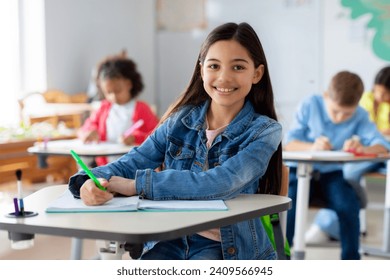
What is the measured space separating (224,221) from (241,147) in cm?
36

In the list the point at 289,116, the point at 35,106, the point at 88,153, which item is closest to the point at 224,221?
the point at 88,153

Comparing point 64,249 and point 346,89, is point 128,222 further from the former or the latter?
point 64,249

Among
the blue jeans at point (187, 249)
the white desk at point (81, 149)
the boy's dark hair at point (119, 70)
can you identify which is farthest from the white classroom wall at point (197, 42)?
the blue jeans at point (187, 249)

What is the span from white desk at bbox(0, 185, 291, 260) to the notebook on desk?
0.8 inches

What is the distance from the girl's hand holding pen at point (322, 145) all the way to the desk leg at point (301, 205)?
0.12 metres

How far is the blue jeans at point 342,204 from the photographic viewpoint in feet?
9.12

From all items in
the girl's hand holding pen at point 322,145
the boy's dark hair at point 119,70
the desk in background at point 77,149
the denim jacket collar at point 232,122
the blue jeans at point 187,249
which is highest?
the boy's dark hair at point 119,70

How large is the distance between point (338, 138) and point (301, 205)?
1.41 feet

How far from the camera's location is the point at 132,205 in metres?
1.26

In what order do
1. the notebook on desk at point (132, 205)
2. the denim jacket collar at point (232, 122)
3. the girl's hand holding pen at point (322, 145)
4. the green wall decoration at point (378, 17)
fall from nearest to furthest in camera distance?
the notebook on desk at point (132, 205), the denim jacket collar at point (232, 122), the girl's hand holding pen at point (322, 145), the green wall decoration at point (378, 17)

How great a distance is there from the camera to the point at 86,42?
620 centimetres

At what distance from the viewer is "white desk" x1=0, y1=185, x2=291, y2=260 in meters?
1.06

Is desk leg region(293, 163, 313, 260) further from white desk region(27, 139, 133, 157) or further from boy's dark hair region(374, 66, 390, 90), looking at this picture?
boy's dark hair region(374, 66, 390, 90)

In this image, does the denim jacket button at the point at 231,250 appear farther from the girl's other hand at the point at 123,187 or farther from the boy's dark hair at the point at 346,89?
the boy's dark hair at the point at 346,89
